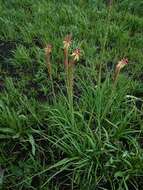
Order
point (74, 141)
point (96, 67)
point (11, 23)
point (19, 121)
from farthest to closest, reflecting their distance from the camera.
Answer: point (11, 23) < point (96, 67) < point (19, 121) < point (74, 141)

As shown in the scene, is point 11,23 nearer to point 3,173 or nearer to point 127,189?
point 3,173

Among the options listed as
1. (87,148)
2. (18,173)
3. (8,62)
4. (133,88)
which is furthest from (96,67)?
(18,173)

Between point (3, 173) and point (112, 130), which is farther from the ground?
point (112, 130)

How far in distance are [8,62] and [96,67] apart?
3.03ft

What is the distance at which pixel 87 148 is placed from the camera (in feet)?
8.63

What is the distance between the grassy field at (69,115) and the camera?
2.57m

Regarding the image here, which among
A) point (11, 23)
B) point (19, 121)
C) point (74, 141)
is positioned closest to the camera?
point (74, 141)

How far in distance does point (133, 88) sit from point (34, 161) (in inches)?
47.7

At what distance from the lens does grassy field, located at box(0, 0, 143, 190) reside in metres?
2.57

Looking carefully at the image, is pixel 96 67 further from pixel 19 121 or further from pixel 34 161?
pixel 34 161

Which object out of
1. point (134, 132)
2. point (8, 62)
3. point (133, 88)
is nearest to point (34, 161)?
point (134, 132)

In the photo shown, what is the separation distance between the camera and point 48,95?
333 cm

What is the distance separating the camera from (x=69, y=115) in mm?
2779

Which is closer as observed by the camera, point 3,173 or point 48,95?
point 3,173
